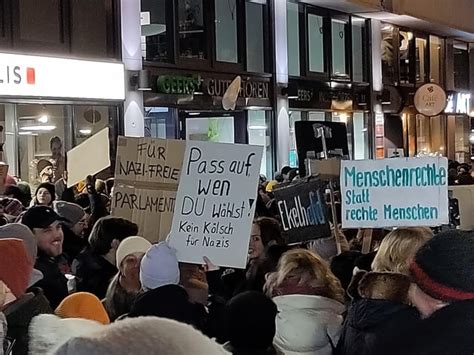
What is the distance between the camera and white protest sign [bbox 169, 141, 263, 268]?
5160 mm

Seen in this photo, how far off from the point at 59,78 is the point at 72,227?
20.2 feet

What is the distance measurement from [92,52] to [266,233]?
338 inches

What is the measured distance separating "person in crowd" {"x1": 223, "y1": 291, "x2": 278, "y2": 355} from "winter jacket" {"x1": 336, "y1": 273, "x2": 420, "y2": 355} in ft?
1.17

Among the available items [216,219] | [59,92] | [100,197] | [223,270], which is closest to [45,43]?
[59,92]

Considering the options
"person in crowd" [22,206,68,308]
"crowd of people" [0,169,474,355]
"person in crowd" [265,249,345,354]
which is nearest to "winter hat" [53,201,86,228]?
"crowd of people" [0,169,474,355]

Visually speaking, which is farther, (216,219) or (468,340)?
(216,219)

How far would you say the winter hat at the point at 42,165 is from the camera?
12.9 m

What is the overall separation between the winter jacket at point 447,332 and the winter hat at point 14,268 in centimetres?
178

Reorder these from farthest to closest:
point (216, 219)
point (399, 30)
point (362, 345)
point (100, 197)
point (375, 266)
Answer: point (399, 30) → point (100, 197) → point (216, 219) → point (375, 266) → point (362, 345)

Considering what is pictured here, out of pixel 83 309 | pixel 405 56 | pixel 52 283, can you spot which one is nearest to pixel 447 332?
pixel 83 309

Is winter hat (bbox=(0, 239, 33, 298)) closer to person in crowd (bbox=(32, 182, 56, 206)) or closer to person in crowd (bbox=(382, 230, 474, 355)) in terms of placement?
person in crowd (bbox=(382, 230, 474, 355))

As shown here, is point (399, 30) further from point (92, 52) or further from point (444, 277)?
point (444, 277)

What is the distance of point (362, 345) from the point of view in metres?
3.79

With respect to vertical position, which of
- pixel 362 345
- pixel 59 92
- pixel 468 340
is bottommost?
pixel 362 345
